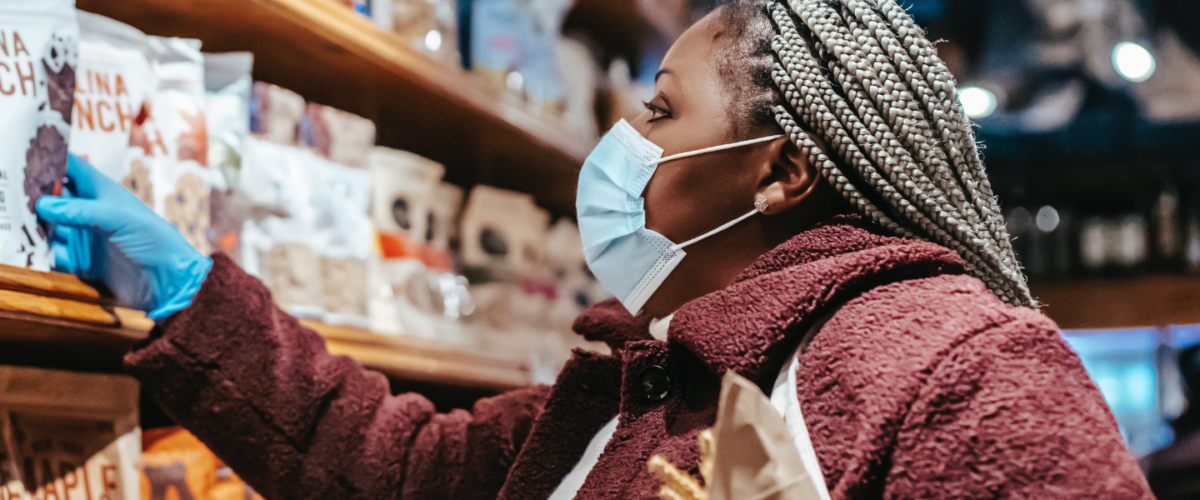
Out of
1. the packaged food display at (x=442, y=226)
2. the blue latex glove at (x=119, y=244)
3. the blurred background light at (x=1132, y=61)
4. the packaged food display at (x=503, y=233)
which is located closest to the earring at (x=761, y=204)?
the blue latex glove at (x=119, y=244)

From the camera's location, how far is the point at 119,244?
0.95 m

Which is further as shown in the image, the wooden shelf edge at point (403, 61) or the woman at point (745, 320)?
the wooden shelf edge at point (403, 61)

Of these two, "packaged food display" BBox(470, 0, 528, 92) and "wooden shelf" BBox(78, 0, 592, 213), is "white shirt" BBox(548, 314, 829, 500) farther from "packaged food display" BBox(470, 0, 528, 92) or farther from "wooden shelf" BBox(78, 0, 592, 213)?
"packaged food display" BBox(470, 0, 528, 92)

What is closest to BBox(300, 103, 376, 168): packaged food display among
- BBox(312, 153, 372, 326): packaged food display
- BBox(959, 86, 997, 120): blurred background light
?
BBox(312, 153, 372, 326): packaged food display

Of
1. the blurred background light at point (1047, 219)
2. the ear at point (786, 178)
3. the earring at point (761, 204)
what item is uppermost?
the blurred background light at point (1047, 219)

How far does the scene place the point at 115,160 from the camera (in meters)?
1.03

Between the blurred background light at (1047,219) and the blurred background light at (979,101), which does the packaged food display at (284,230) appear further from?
the blurred background light at (1047,219)

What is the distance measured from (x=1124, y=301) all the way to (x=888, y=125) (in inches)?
122

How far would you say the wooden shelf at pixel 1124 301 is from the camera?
3.33 m

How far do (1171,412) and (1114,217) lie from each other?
916mm

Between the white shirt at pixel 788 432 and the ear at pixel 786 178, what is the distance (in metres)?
0.16

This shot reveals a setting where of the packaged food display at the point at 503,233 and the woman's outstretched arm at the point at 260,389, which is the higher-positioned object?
the packaged food display at the point at 503,233

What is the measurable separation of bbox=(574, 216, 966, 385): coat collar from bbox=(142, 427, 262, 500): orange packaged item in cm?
66

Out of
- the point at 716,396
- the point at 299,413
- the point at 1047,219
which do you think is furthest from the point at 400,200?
the point at 1047,219
